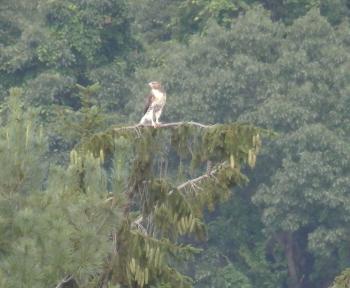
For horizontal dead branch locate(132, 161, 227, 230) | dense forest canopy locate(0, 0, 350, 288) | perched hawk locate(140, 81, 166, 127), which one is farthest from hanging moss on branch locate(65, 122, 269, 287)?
dense forest canopy locate(0, 0, 350, 288)

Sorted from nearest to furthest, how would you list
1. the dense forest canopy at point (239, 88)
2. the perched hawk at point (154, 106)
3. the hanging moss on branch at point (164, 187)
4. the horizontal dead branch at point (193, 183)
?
1. the hanging moss on branch at point (164, 187)
2. the horizontal dead branch at point (193, 183)
3. the perched hawk at point (154, 106)
4. the dense forest canopy at point (239, 88)

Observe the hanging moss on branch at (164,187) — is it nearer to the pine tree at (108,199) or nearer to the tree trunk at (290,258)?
the pine tree at (108,199)

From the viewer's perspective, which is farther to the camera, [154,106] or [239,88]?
[239,88]

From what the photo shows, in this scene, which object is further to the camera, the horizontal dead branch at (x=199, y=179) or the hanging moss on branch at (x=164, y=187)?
the horizontal dead branch at (x=199, y=179)

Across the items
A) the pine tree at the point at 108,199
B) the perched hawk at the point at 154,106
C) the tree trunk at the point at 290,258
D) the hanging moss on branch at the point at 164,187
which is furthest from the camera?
the tree trunk at the point at 290,258

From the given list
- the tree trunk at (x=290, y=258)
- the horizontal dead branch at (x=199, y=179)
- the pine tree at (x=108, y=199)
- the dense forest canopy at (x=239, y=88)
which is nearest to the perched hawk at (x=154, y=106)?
the pine tree at (x=108, y=199)

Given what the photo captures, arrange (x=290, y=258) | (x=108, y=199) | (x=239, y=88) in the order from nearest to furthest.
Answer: (x=108, y=199)
(x=239, y=88)
(x=290, y=258)

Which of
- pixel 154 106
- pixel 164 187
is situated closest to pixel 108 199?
pixel 164 187

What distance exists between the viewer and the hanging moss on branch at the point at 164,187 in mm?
12875

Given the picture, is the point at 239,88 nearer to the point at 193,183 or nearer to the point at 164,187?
the point at 193,183

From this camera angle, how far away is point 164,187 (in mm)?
13195

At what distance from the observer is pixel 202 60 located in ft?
114

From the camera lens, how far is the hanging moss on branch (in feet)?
42.2

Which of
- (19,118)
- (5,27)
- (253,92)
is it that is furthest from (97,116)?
(5,27)
